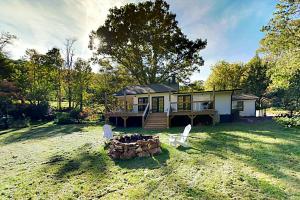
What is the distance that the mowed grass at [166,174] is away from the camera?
16.5 feet

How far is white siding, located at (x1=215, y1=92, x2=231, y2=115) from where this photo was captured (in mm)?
18688

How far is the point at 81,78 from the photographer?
29.0 m

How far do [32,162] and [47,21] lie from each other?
30.5ft

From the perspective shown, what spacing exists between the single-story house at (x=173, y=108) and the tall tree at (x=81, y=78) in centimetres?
879

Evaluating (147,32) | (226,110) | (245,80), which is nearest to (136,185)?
(226,110)

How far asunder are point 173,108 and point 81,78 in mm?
15437

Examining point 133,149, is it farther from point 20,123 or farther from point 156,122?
point 20,123

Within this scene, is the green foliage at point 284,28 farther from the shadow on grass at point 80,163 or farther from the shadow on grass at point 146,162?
the shadow on grass at point 80,163

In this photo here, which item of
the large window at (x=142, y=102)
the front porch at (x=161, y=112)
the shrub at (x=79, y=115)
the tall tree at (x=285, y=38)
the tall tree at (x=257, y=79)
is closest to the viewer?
the tall tree at (x=285, y=38)

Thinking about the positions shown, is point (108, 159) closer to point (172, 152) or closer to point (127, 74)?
point (172, 152)

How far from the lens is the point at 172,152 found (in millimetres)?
8453

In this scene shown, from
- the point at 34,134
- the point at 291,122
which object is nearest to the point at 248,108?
the point at 291,122

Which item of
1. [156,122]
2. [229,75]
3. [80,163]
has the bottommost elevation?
[80,163]

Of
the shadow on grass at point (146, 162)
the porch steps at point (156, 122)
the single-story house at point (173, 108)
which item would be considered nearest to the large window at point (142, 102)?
the single-story house at point (173, 108)
